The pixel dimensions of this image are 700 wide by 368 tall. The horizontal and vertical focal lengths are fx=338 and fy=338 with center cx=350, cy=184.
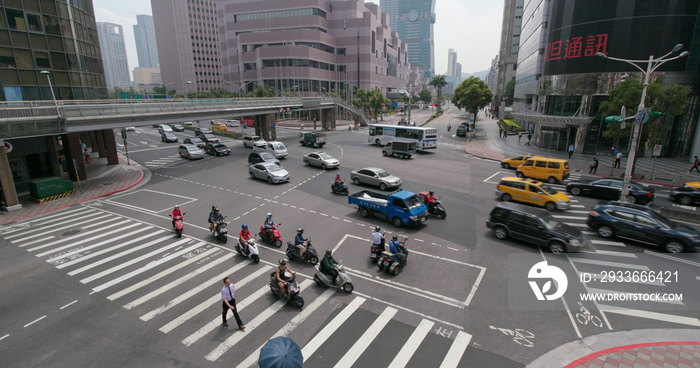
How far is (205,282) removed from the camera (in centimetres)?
1300

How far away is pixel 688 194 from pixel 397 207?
65.7ft

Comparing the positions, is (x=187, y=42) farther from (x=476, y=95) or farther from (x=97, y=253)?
(x=97, y=253)

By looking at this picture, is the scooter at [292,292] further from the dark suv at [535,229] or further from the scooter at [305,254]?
the dark suv at [535,229]

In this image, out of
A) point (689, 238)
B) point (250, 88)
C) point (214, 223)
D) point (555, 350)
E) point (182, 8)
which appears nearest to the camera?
point (555, 350)

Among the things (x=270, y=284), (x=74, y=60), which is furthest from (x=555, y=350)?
(x=74, y=60)

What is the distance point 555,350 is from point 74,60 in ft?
145

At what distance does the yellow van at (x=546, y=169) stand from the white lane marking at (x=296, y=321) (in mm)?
23703

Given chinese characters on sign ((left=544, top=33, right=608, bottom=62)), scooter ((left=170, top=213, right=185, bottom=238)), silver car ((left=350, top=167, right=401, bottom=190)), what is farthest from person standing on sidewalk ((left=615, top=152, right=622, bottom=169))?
scooter ((left=170, top=213, right=185, bottom=238))

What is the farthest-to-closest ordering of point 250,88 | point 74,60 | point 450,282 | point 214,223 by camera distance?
point 250,88 → point 74,60 → point 214,223 → point 450,282

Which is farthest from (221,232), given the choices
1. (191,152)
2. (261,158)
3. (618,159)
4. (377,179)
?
(618,159)

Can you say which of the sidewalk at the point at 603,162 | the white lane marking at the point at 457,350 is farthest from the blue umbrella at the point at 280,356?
the sidewalk at the point at 603,162

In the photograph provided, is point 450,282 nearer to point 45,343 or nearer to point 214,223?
point 214,223

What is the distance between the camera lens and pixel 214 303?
38.1 feet

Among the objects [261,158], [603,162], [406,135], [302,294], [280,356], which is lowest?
[302,294]
